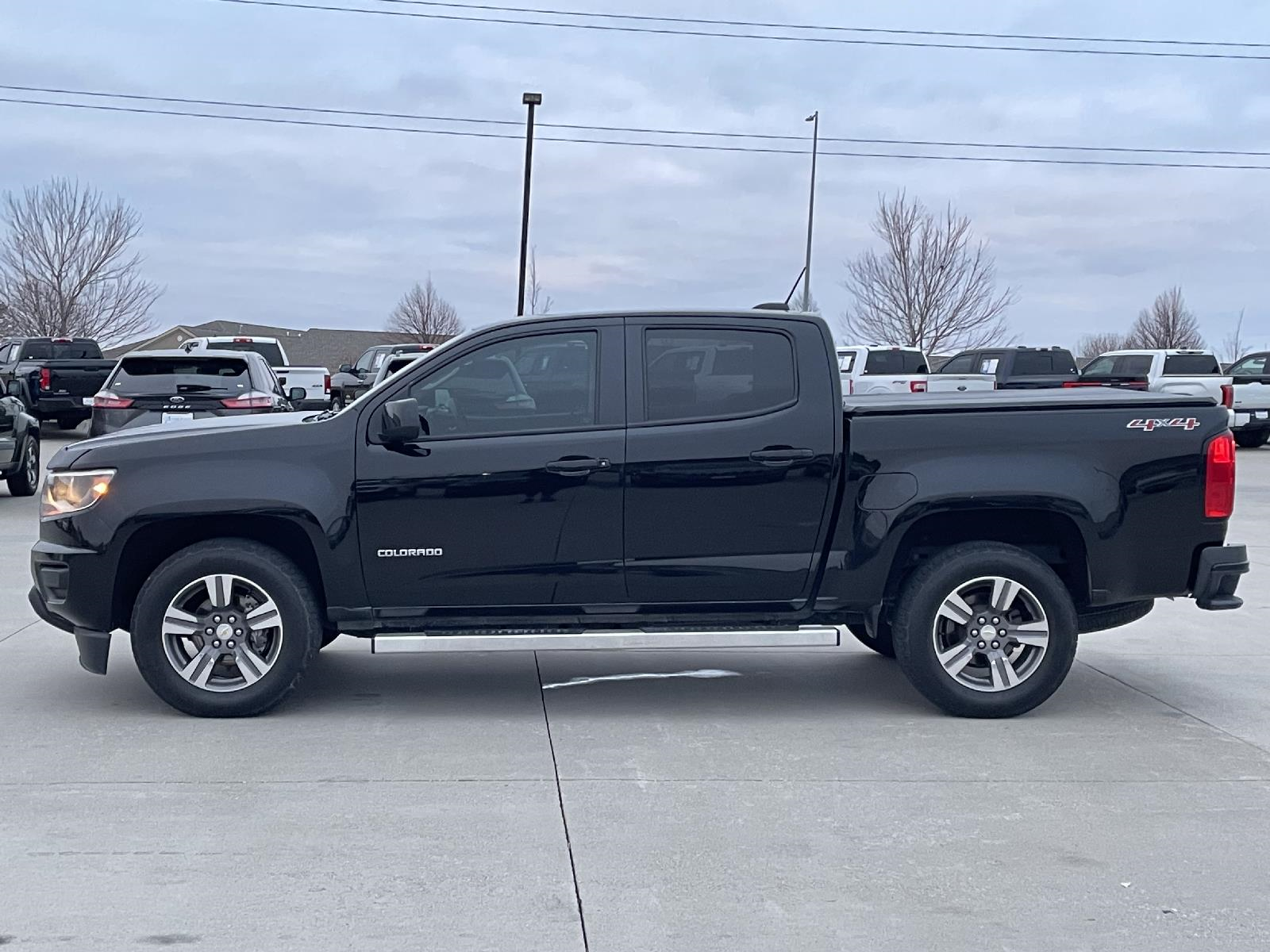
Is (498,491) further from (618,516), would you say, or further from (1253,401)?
(1253,401)

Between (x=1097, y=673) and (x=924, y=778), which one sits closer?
(x=924, y=778)

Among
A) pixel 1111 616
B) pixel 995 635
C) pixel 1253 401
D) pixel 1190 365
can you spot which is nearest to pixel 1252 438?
pixel 1253 401

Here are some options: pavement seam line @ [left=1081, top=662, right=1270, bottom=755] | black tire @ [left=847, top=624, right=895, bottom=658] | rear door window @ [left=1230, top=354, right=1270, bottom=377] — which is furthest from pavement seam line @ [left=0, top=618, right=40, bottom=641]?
rear door window @ [left=1230, top=354, right=1270, bottom=377]

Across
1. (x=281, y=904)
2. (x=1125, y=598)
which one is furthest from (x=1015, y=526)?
(x=281, y=904)

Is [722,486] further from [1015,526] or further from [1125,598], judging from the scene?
[1125,598]

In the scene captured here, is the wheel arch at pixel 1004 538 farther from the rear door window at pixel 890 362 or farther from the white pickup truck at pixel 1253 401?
the rear door window at pixel 890 362

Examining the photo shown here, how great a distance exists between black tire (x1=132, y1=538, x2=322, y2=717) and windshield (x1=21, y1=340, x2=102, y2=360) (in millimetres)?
24963

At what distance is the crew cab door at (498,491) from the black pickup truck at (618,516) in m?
0.01

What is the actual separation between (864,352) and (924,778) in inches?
937

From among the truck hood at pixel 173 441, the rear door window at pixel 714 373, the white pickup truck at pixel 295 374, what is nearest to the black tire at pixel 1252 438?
the white pickup truck at pixel 295 374

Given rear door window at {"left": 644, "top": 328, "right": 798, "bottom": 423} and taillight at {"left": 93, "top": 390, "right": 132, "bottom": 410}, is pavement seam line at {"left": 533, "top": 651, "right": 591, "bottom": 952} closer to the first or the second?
rear door window at {"left": 644, "top": 328, "right": 798, "bottom": 423}

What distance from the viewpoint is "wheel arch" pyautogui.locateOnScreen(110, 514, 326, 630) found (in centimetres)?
680

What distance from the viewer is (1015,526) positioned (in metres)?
7.13

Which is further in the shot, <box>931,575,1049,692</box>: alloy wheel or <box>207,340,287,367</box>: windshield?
<box>207,340,287,367</box>: windshield
